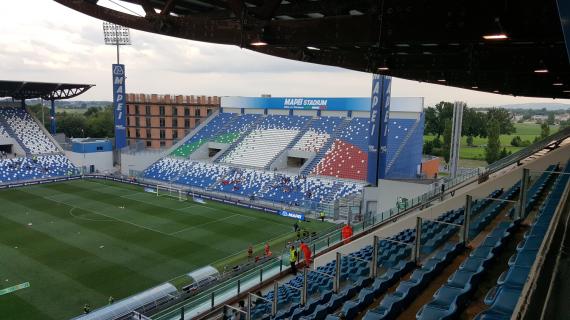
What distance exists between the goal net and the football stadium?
172mm

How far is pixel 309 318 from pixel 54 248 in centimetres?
1816

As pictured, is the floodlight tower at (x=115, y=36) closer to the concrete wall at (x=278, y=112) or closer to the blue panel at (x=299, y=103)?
the blue panel at (x=299, y=103)

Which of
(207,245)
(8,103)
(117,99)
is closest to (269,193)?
(207,245)

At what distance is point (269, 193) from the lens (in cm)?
3203

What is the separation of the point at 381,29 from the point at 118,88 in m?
40.8

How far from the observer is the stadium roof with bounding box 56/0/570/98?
4.26m

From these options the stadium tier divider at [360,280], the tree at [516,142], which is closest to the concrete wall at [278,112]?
the stadium tier divider at [360,280]

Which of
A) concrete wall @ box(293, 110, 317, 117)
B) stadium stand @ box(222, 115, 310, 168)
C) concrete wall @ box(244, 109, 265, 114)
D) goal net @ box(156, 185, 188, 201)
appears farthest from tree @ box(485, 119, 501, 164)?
goal net @ box(156, 185, 188, 201)

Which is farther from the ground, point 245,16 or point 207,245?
point 245,16

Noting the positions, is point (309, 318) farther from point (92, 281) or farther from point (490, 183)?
point (92, 281)

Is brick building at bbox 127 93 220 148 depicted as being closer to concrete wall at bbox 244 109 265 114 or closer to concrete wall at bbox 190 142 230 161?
concrete wall at bbox 244 109 265 114

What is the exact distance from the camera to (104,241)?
21.8 meters

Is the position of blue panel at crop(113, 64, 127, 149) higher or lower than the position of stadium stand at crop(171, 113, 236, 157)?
higher

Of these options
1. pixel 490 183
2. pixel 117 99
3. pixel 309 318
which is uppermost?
pixel 117 99
